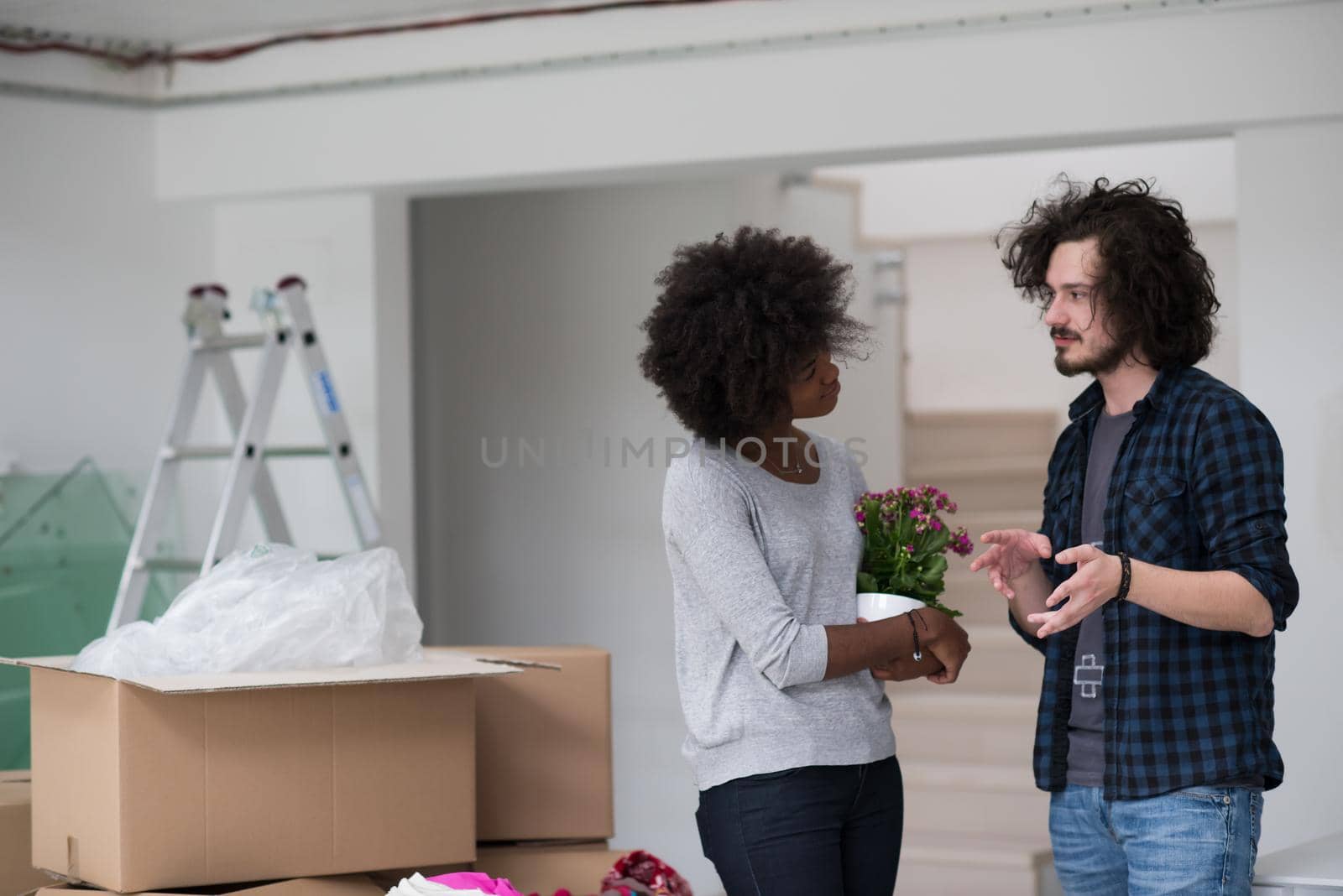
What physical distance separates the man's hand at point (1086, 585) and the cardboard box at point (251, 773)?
2.67 ft

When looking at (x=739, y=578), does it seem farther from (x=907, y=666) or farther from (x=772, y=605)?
(x=907, y=666)

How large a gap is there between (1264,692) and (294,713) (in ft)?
4.17

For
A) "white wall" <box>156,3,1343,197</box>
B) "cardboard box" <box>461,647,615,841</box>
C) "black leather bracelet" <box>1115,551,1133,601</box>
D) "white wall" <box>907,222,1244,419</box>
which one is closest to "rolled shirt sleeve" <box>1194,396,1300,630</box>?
"black leather bracelet" <box>1115,551,1133,601</box>

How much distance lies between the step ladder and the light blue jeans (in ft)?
6.31

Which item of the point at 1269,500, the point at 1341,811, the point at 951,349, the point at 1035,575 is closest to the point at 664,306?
the point at 1035,575

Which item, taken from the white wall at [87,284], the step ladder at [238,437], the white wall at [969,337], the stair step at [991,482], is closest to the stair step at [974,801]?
the stair step at [991,482]

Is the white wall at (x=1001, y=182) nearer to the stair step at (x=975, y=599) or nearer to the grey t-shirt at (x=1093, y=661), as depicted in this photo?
the stair step at (x=975, y=599)

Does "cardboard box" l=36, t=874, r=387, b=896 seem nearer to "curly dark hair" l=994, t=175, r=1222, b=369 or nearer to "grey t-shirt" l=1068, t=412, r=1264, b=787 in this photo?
"grey t-shirt" l=1068, t=412, r=1264, b=787

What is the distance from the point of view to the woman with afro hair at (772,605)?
5.33ft

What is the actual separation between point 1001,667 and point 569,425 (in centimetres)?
155

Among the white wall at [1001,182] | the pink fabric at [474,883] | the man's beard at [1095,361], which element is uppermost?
the white wall at [1001,182]

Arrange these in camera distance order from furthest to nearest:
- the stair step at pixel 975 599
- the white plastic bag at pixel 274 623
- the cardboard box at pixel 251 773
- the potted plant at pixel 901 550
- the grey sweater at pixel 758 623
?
the stair step at pixel 975 599 → the white plastic bag at pixel 274 623 → the cardboard box at pixel 251 773 → the potted plant at pixel 901 550 → the grey sweater at pixel 758 623

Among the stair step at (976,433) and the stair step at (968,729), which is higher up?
the stair step at (976,433)

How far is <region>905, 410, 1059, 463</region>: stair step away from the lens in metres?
5.06
